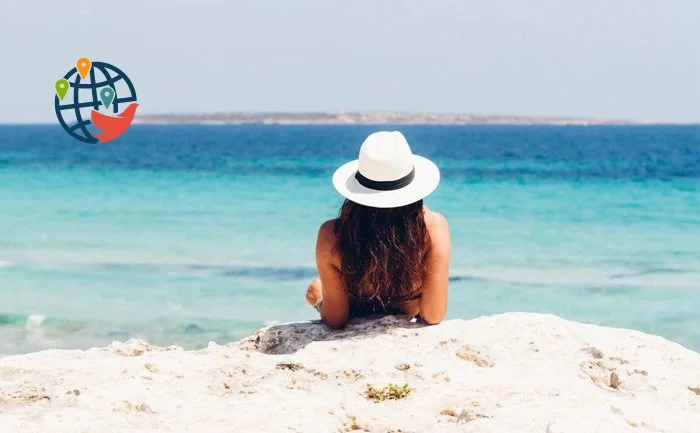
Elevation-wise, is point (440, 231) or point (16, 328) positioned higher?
point (440, 231)

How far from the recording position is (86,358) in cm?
430

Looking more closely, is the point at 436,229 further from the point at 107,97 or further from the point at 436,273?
the point at 107,97

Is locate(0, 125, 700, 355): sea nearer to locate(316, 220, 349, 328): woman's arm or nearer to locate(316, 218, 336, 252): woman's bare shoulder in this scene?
locate(316, 220, 349, 328): woman's arm

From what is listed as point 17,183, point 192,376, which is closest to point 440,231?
point 192,376

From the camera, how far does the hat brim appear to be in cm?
409

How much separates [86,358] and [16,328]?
4.39 meters

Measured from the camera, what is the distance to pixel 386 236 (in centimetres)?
421

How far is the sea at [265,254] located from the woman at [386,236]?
382cm

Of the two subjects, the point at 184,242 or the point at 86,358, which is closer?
the point at 86,358

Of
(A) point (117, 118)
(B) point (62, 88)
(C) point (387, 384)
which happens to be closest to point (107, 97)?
(B) point (62, 88)

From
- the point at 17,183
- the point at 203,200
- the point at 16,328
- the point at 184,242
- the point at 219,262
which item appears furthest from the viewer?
the point at 17,183

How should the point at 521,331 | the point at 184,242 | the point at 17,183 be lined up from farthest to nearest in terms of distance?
the point at 17,183, the point at 184,242, the point at 521,331

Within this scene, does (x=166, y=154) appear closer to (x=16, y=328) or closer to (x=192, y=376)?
(x=16, y=328)

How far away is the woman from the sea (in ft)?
12.5
